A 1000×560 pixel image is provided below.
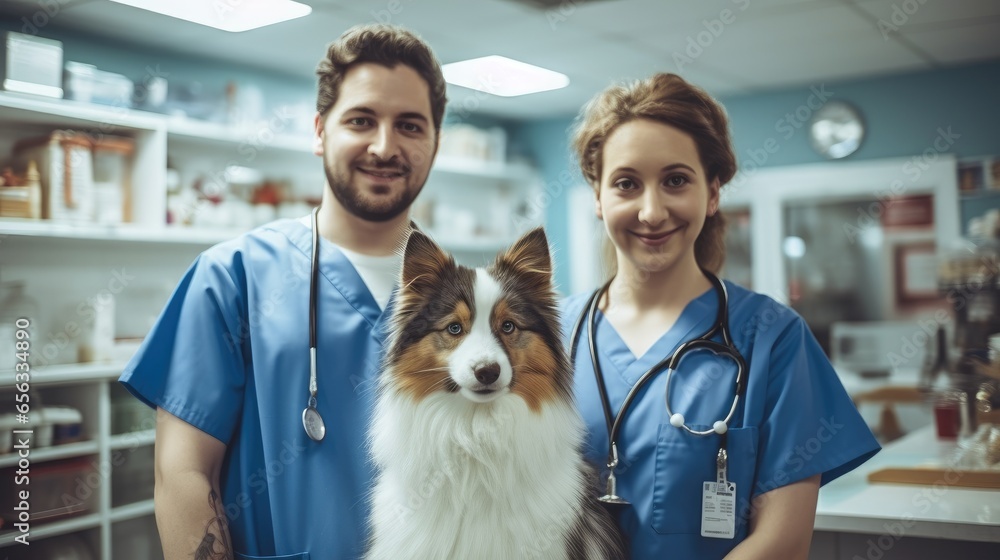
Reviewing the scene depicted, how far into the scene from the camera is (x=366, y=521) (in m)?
1.58

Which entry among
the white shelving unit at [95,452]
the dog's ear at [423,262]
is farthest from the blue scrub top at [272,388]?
the white shelving unit at [95,452]

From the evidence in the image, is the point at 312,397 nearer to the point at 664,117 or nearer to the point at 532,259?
the point at 532,259

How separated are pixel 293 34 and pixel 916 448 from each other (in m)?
3.79

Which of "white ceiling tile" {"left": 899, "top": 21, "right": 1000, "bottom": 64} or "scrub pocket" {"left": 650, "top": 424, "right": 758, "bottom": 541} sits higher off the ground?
"white ceiling tile" {"left": 899, "top": 21, "right": 1000, "bottom": 64}

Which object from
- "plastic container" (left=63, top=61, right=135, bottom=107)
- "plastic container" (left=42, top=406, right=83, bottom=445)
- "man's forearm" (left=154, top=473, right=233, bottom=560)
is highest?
"plastic container" (left=63, top=61, right=135, bottom=107)

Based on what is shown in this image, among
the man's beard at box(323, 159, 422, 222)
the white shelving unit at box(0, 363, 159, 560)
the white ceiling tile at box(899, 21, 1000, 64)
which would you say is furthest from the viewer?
the white ceiling tile at box(899, 21, 1000, 64)

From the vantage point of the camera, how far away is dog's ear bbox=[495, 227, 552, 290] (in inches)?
60.5

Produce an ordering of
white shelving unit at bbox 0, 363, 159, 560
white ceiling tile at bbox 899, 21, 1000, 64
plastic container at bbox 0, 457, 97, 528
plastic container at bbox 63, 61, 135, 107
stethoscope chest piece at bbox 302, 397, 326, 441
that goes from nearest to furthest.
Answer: stethoscope chest piece at bbox 302, 397, 326, 441 → plastic container at bbox 0, 457, 97, 528 → white shelving unit at bbox 0, 363, 159, 560 → plastic container at bbox 63, 61, 135, 107 → white ceiling tile at bbox 899, 21, 1000, 64

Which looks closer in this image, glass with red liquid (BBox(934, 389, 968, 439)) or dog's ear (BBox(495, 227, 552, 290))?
dog's ear (BBox(495, 227, 552, 290))

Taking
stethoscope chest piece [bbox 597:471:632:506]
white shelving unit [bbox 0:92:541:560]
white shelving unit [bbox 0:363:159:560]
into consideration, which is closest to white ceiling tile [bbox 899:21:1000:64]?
white shelving unit [bbox 0:92:541:560]

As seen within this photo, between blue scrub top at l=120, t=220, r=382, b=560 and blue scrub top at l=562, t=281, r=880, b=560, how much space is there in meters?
0.51

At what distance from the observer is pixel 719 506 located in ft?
5.13

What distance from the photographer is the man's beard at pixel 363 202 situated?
1756mm

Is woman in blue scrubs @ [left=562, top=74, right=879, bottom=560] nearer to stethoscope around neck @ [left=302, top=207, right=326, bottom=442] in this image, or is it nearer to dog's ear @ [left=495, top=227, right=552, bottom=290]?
dog's ear @ [left=495, top=227, right=552, bottom=290]
